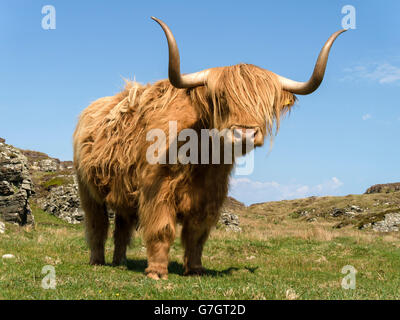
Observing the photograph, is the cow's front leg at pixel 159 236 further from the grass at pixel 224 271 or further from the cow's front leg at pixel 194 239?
the cow's front leg at pixel 194 239

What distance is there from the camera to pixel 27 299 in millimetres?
4625

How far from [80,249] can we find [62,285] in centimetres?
559

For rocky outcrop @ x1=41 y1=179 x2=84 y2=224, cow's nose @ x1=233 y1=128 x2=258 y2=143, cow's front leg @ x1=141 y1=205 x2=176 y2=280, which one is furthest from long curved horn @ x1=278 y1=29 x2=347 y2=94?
rocky outcrop @ x1=41 y1=179 x2=84 y2=224

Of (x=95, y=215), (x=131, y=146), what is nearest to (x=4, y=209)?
(x=95, y=215)

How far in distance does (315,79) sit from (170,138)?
232 centimetres

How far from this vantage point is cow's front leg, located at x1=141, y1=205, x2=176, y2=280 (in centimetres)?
642

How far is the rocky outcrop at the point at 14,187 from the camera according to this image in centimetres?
1580

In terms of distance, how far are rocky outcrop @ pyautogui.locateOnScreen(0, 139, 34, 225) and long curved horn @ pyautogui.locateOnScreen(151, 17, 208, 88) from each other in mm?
11817

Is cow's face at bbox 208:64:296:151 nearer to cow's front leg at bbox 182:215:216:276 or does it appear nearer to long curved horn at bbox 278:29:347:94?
long curved horn at bbox 278:29:347:94

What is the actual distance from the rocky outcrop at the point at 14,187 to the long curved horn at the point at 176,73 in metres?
11.8

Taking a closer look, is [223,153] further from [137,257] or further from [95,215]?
[137,257]

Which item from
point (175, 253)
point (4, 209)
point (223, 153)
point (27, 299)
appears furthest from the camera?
point (4, 209)

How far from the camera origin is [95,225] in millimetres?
8539
